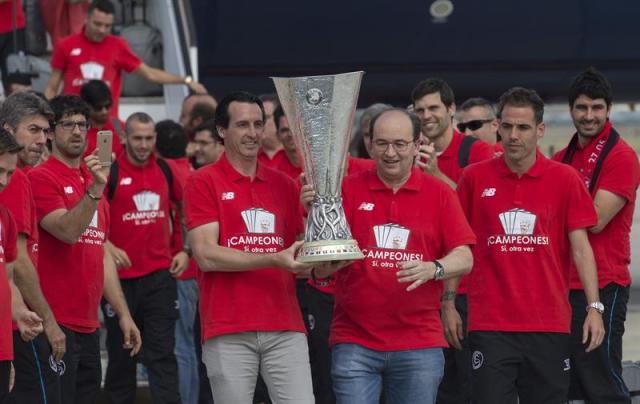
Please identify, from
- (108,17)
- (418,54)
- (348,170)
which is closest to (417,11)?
(418,54)

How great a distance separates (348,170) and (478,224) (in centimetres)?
150

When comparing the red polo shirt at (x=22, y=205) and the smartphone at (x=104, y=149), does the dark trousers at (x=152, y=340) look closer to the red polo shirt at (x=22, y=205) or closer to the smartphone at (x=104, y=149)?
the red polo shirt at (x=22, y=205)

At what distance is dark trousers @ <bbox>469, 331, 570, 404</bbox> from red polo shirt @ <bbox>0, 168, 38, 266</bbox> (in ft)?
6.95

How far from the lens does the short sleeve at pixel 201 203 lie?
6.75 meters

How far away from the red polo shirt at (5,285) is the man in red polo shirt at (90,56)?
4.43m

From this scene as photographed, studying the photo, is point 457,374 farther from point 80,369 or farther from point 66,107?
point 66,107

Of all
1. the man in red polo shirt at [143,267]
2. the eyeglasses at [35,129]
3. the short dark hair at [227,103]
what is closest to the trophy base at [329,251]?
the short dark hair at [227,103]

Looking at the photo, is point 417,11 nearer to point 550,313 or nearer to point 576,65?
point 576,65

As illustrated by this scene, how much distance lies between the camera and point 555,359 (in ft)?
23.5

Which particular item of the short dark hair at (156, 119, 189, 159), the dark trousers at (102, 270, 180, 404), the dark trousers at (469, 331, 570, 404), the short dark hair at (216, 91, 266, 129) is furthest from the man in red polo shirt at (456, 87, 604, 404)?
the short dark hair at (156, 119, 189, 159)

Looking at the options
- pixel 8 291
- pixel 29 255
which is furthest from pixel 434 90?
pixel 8 291

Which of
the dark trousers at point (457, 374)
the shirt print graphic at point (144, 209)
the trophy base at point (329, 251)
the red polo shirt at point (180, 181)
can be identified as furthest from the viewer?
the red polo shirt at point (180, 181)

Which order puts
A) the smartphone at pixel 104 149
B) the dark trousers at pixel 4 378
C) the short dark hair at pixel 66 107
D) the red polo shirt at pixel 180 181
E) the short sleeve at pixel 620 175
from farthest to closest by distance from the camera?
the red polo shirt at pixel 180 181
the short sleeve at pixel 620 175
the short dark hair at pixel 66 107
the smartphone at pixel 104 149
the dark trousers at pixel 4 378

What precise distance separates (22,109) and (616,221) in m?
3.08
